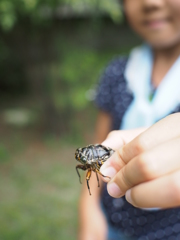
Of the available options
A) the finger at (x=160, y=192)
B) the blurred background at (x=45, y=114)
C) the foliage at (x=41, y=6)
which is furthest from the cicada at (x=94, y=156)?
the foliage at (x=41, y=6)

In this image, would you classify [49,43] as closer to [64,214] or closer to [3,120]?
[3,120]

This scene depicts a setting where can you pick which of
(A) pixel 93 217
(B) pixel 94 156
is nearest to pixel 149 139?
(B) pixel 94 156

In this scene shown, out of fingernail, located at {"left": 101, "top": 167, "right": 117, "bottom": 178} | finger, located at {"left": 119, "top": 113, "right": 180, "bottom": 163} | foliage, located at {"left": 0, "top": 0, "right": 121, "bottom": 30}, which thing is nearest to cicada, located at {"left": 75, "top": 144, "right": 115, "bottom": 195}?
fingernail, located at {"left": 101, "top": 167, "right": 117, "bottom": 178}

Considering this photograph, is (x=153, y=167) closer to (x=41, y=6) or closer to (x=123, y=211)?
(x=123, y=211)

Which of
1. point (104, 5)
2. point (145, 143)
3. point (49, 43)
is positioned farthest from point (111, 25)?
point (145, 143)

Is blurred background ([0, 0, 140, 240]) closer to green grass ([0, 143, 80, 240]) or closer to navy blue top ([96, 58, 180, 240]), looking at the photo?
green grass ([0, 143, 80, 240])

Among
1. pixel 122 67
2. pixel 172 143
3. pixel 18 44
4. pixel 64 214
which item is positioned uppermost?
pixel 18 44
